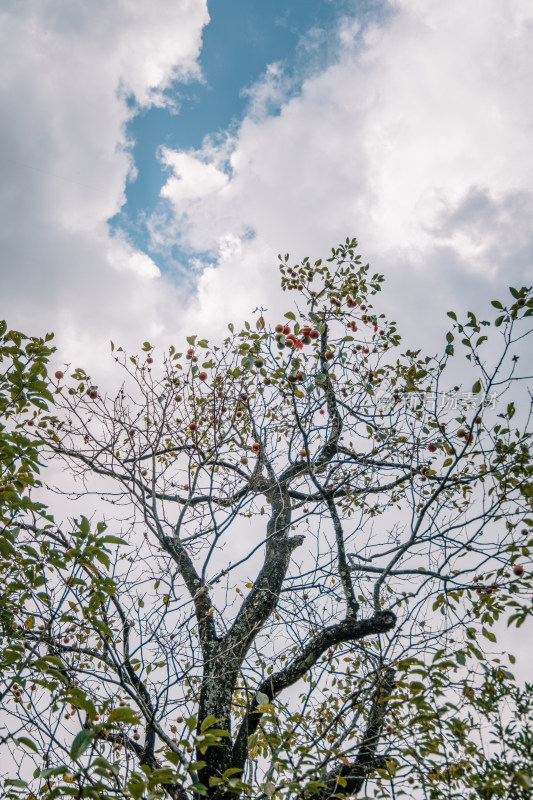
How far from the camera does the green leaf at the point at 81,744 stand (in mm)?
1305

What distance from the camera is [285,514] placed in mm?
5020

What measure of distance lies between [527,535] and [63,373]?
448 cm

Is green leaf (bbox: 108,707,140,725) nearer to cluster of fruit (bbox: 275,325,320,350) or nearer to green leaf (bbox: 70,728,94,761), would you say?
green leaf (bbox: 70,728,94,761)

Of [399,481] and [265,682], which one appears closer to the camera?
[265,682]

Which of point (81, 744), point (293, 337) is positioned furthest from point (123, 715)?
point (293, 337)

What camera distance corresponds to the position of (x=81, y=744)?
52.5 inches

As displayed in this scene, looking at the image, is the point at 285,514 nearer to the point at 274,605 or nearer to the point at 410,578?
the point at 274,605

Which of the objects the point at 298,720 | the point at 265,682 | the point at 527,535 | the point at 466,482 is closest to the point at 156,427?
the point at 265,682

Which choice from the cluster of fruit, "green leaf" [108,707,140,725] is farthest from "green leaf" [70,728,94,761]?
the cluster of fruit

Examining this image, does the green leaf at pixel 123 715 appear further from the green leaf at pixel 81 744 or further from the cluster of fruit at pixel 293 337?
the cluster of fruit at pixel 293 337

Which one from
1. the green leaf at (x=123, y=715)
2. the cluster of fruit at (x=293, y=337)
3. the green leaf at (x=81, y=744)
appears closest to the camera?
the green leaf at (x=81, y=744)

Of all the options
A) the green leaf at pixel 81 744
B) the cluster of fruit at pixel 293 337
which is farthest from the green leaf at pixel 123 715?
the cluster of fruit at pixel 293 337

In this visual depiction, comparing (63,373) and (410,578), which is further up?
(63,373)

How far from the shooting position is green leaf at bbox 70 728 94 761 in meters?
1.30
